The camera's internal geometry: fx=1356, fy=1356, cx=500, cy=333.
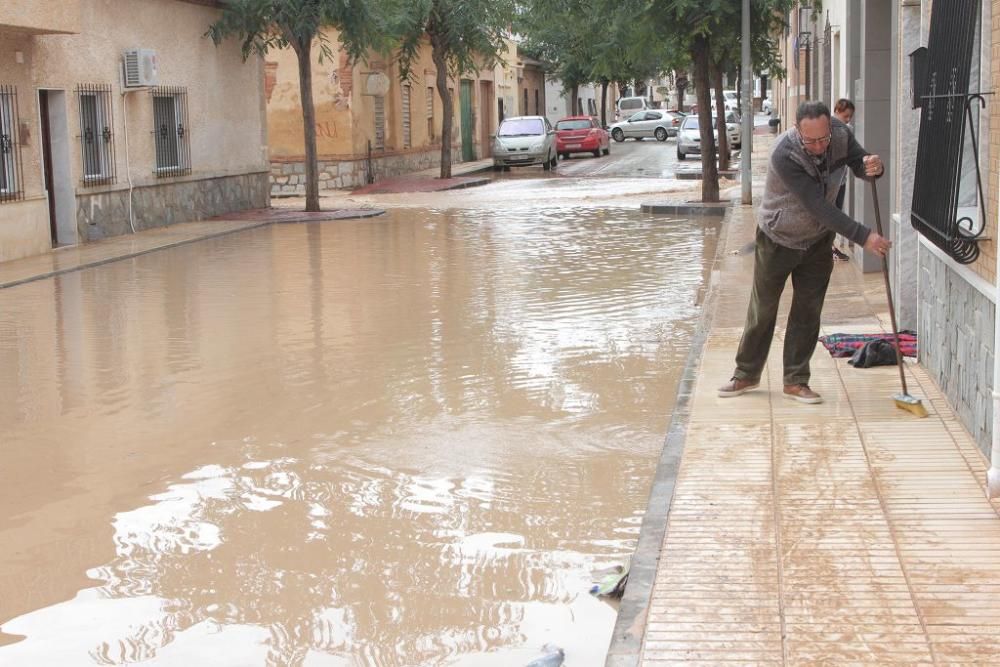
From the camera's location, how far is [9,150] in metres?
17.0

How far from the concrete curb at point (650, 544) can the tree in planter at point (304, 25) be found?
15802 millimetres

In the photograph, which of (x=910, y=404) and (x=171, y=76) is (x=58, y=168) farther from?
(x=910, y=404)

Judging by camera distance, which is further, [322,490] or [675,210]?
[675,210]

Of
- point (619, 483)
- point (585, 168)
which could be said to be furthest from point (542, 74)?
point (619, 483)

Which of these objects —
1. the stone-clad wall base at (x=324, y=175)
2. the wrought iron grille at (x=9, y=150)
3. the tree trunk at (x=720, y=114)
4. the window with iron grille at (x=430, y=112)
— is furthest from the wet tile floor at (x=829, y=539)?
the window with iron grille at (x=430, y=112)

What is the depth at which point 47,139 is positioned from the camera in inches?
728

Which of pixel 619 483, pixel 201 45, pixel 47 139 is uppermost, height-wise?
pixel 201 45

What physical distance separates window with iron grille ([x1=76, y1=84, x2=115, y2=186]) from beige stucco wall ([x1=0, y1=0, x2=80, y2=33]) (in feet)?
6.77

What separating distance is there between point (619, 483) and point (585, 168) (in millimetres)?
33823

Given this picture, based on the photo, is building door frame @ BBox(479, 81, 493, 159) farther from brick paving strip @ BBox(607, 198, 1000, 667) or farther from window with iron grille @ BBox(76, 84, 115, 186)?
brick paving strip @ BBox(607, 198, 1000, 667)

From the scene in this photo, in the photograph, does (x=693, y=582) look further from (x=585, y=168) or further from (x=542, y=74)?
(x=542, y=74)

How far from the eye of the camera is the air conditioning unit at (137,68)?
20.0 meters

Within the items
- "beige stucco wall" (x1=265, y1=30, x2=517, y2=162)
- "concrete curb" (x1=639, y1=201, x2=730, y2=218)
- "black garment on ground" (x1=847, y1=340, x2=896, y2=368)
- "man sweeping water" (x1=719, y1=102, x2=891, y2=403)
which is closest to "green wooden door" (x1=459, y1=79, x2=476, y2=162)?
"beige stucco wall" (x1=265, y1=30, x2=517, y2=162)

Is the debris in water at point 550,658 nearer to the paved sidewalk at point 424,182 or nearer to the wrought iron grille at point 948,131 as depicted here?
the wrought iron grille at point 948,131
